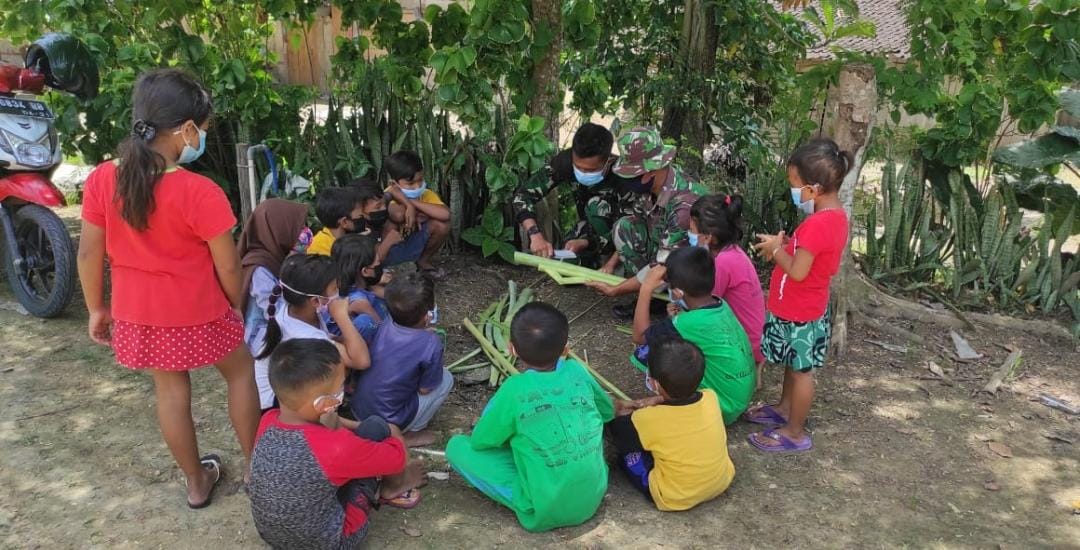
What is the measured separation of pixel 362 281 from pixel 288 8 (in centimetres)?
229

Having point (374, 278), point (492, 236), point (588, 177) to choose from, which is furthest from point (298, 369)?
point (492, 236)

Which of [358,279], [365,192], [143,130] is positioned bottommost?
[358,279]

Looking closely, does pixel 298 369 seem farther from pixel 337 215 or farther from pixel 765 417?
pixel 765 417

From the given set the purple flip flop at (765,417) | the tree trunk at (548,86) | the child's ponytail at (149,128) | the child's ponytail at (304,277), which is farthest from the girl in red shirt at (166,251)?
the tree trunk at (548,86)

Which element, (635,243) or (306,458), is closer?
(306,458)

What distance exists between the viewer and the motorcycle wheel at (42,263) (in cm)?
405

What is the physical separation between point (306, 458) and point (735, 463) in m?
1.82

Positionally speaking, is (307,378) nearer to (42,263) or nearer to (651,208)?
(651,208)

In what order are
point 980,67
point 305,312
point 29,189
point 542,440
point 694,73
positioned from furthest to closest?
point 694,73, point 980,67, point 29,189, point 305,312, point 542,440

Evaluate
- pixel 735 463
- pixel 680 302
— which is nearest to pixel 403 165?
pixel 680 302

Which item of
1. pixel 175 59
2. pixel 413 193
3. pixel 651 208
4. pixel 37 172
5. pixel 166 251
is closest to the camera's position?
pixel 166 251

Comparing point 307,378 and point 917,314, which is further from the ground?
point 307,378

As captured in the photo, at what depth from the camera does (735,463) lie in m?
3.17

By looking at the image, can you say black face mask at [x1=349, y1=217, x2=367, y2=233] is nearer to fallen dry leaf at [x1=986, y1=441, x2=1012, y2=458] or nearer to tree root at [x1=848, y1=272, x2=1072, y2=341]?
tree root at [x1=848, y1=272, x2=1072, y2=341]
